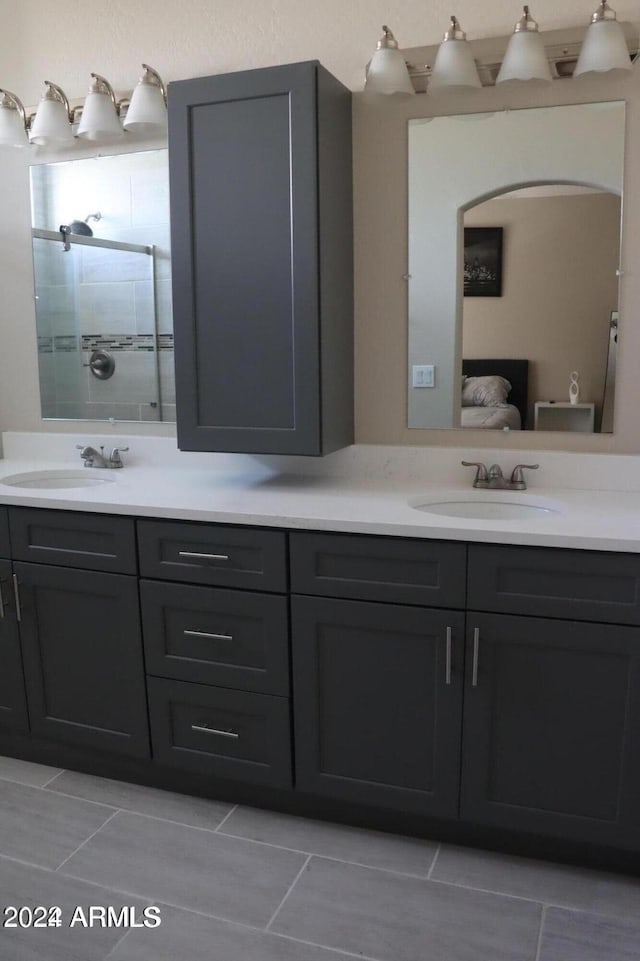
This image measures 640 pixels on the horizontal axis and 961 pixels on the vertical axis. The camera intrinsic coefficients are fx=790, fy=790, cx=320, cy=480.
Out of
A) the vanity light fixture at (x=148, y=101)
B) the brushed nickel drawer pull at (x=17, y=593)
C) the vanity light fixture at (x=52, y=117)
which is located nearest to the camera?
the brushed nickel drawer pull at (x=17, y=593)

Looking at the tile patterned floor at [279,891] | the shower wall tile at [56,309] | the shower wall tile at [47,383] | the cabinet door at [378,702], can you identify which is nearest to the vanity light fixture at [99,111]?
the shower wall tile at [56,309]

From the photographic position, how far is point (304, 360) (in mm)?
2105

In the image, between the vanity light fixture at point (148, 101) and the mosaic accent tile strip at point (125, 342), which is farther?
the mosaic accent tile strip at point (125, 342)

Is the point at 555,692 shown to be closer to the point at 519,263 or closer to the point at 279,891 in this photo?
the point at 279,891

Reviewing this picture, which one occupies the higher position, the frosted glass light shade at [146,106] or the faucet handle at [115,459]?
the frosted glass light shade at [146,106]

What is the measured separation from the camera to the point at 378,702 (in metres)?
1.95

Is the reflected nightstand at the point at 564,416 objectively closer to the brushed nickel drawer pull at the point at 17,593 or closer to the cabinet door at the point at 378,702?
the cabinet door at the point at 378,702

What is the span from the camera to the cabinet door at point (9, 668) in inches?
91.7

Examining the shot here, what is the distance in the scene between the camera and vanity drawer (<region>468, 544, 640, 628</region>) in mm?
1712

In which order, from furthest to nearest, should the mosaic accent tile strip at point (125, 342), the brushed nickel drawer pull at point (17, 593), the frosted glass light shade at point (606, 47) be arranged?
1. the mosaic accent tile strip at point (125, 342)
2. the brushed nickel drawer pull at point (17, 593)
3. the frosted glass light shade at point (606, 47)

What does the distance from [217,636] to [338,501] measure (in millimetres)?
477

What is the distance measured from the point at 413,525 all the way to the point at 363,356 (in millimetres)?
764

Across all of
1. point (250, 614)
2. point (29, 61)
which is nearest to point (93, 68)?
point (29, 61)

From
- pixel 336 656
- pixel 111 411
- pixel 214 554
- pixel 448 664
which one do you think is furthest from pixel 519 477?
pixel 111 411
